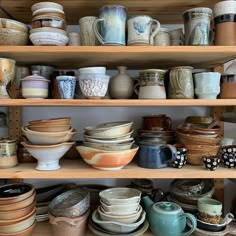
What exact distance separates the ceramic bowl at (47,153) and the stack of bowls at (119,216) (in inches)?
8.4

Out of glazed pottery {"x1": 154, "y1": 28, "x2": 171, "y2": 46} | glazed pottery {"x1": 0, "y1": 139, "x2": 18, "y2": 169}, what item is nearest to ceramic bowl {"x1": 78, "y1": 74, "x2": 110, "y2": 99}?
glazed pottery {"x1": 154, "y1": 28, "x2": 171, "y2": 46}

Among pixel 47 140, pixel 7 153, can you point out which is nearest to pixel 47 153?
pixel 47 140

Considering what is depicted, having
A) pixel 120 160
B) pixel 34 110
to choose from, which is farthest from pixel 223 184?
pixel 34 110

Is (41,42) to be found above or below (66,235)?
above

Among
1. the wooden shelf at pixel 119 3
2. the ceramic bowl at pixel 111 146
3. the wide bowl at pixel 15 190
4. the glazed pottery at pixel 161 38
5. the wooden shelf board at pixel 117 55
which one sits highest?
the wooden shelf at pixel 119 3

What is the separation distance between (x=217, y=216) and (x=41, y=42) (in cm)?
83

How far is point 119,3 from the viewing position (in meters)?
0.85

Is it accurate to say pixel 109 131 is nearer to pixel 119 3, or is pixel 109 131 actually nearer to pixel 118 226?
pixel 118 226

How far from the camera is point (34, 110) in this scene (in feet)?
3.48

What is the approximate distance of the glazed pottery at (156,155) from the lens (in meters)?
0.80

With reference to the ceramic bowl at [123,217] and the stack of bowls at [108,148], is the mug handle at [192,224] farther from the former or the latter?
the stack of bowls at [108,148]

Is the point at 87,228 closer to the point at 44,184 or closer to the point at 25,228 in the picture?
the point at 25,228

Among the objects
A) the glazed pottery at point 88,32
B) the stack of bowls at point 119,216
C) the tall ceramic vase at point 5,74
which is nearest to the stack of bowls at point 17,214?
the stack of bowls at point 119,216

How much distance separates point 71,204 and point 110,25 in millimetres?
631
